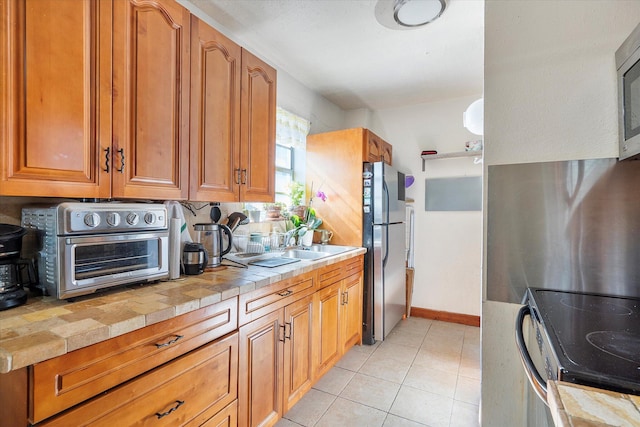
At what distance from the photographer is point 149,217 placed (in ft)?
4.16

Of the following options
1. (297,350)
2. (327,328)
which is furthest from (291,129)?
(297,350)

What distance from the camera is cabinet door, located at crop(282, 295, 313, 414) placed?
1679 millimetres

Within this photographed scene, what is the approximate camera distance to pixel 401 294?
3.15m

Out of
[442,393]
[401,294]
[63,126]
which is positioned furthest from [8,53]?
[401,294]

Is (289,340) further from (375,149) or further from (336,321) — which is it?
(375,149)

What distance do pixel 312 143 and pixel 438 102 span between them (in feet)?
5.03

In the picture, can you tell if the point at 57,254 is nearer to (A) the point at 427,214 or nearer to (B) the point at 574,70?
(B) the point at 574,70

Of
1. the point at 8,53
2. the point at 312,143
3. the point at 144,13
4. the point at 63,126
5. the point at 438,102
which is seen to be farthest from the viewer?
the point at 438,102

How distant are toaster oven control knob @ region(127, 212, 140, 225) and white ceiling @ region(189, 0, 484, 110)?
1.41 metres

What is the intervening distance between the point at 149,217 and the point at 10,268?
44 centimetres

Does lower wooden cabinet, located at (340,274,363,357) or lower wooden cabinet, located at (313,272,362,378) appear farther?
lower wooden cabinet, located at (340,274,363,357)

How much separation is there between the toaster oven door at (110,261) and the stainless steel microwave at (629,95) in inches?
71.7

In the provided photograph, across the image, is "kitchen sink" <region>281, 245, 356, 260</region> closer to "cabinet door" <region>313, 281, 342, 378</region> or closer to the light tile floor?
"cabinet door" <region>313, 281, 342, 378</region>

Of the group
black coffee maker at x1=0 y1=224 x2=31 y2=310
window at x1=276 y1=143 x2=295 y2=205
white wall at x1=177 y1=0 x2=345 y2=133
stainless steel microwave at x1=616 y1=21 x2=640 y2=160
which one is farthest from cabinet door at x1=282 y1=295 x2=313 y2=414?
white wall at x1=177 y1=0 x2=345 y2=133
